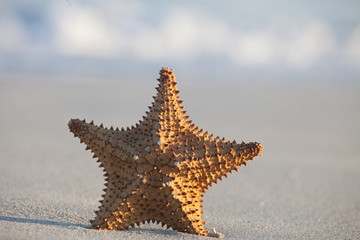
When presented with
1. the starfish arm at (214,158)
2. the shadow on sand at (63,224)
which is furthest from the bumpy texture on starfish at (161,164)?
the shadow on sand at (63,224)

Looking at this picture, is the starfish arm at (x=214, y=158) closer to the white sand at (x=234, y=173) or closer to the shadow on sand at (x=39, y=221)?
the white sand at (x=234, y=173)

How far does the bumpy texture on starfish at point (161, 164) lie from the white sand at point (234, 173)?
170mm

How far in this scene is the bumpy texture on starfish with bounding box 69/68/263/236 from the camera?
3521mm

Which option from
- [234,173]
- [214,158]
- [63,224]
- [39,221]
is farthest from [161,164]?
[234,173]

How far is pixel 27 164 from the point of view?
23.3 feet

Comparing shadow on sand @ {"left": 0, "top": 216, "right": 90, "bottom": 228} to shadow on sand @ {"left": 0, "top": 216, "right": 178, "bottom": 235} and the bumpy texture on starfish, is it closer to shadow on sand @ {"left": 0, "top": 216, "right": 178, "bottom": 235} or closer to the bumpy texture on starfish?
shadow on sand @ {"left": 0, "top": 216, "right": 178, "bottom": 235}

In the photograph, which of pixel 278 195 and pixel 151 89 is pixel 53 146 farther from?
pixel 151 89

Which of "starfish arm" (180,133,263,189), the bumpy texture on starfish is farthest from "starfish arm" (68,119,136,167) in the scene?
"starfish arm" (180,133,263,189)

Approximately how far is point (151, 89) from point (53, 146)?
7.80 m

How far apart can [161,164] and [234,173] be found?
4045mm

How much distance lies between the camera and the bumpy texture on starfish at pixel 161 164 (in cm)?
352

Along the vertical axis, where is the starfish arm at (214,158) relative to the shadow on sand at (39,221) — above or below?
above

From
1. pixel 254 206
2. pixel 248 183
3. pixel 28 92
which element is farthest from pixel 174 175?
pixel 28 92

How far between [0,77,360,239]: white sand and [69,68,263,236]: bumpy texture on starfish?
170 millimetres
